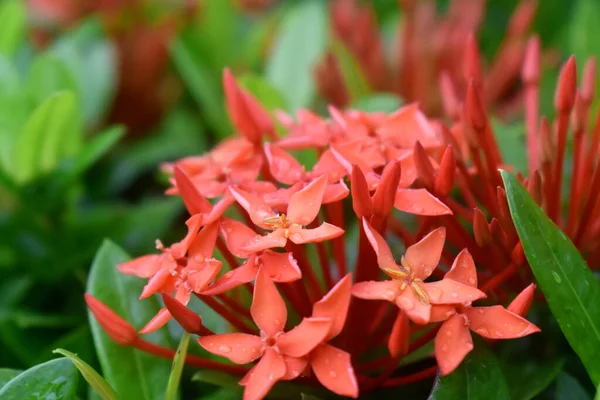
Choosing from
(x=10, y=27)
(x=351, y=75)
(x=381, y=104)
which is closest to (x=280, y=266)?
(x=381, y=104)

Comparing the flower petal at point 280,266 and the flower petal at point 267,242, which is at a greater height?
the flower petal at point 267,242

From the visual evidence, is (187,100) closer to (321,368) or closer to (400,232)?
(400,232)

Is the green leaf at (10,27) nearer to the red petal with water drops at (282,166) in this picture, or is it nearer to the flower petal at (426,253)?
the red petal with water drops at (282,166)

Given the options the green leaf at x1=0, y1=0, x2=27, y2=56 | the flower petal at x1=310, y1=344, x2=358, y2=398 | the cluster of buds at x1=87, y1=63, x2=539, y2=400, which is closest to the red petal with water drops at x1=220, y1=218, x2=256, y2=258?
the cluster of buds at x1=87, y1=63, x2=539, y2=400

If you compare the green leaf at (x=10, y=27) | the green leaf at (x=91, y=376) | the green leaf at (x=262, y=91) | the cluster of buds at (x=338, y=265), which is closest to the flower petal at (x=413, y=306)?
the cluster of buds at (x=338, y=265)

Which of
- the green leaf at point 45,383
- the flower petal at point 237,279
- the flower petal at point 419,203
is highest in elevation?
the flower petal at point 419,203

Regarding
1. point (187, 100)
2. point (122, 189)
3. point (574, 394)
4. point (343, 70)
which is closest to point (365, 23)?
point (343, 70)

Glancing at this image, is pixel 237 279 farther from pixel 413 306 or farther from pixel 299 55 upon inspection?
pixel 299 55
